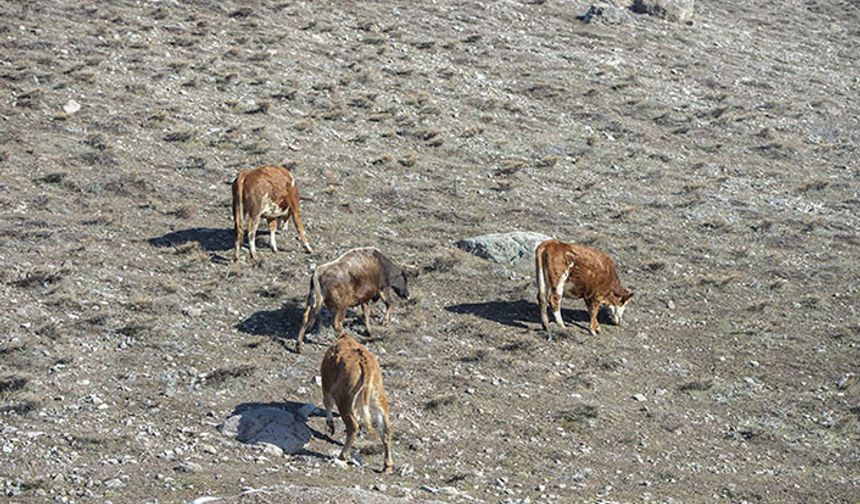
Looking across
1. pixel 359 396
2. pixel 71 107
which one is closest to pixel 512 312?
pixel 359 396

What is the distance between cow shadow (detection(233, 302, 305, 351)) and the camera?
18.5m

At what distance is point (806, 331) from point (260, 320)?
422 inches

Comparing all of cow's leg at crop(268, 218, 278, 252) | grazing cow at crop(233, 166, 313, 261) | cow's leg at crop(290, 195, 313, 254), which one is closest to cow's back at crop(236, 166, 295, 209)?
grazing cow at crop(233, 166, 313, 261)

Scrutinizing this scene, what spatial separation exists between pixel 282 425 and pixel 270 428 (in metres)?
0.18

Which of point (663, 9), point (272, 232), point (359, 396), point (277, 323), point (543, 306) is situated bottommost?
point (277, 323)

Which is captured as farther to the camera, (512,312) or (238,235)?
(238,235)

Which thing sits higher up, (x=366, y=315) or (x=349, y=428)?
(x=349, y=428)

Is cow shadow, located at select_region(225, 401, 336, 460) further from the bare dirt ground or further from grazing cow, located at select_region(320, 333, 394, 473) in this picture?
grazing cow, located at select_region(320, 333, 394, 473)

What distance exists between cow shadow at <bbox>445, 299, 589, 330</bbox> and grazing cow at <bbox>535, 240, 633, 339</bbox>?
1.29 feet

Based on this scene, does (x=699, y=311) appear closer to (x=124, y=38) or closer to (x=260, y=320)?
(x=260, y=320)

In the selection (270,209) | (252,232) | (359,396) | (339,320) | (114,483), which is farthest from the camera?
(270,209)

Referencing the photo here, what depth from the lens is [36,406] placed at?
14.9m

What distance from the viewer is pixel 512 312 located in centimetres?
2108

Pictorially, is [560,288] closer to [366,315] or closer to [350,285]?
[366,315]
